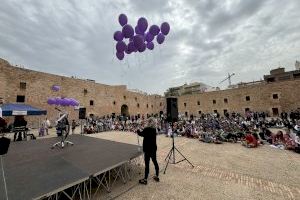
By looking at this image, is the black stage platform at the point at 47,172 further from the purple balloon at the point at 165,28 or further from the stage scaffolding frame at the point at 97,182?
the purple balloon at the point at 165,28

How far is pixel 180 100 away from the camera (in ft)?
121

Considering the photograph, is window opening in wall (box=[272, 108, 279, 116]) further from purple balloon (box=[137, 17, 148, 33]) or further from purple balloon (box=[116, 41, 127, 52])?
purple balloon (box=[116, 41, 127, 52])

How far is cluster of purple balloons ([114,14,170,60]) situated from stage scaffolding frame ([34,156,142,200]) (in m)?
4.71

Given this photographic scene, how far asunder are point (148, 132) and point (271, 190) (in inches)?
133

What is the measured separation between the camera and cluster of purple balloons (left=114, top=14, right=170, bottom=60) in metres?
6.62

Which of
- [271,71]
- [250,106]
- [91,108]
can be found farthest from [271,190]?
→ [271,71]

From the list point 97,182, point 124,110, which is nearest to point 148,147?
point 97,182

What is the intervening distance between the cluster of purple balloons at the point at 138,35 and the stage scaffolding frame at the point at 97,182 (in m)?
4.71

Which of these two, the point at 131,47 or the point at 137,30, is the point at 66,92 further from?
the point at 137,30

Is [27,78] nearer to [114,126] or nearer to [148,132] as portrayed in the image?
[114,126]

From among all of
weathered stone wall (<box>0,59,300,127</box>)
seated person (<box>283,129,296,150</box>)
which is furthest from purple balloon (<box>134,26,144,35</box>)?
weathered stone wall (<box>0,59,300,127</box>)

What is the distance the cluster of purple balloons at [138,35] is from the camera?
6617mm

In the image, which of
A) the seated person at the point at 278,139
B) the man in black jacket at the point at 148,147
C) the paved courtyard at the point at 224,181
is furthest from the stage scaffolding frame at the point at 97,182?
the seated person at the point at 278,139

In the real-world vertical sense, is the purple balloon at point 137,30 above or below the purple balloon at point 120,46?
above
